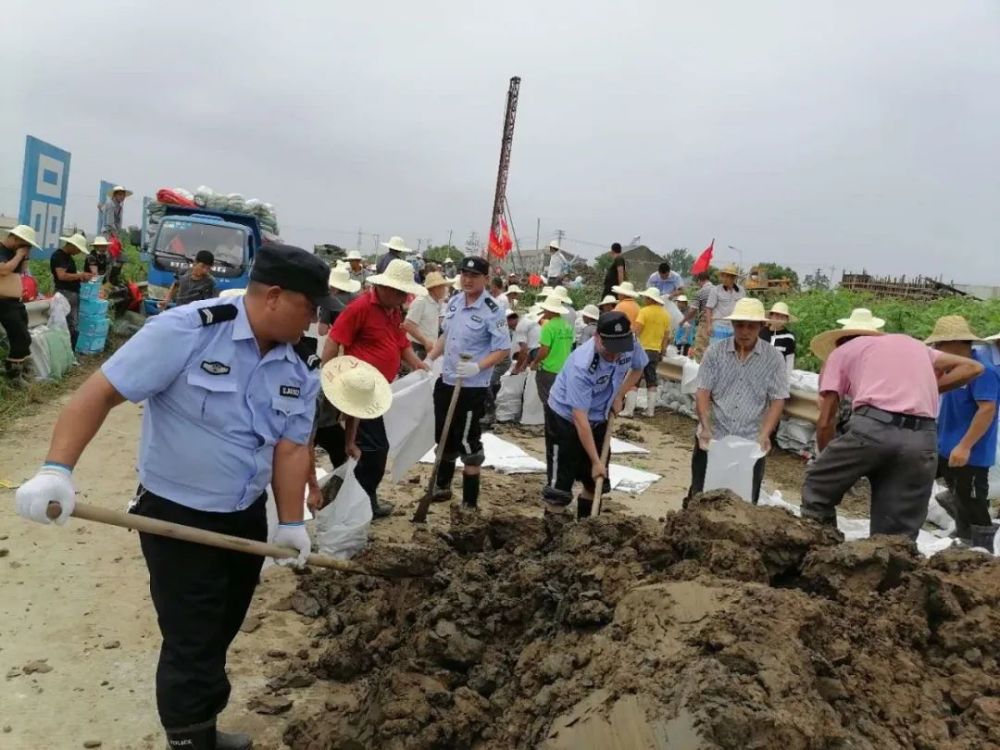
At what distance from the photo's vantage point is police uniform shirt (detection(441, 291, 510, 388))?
589 centimetres

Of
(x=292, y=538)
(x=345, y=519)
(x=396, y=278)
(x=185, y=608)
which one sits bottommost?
(x=345, y=519)

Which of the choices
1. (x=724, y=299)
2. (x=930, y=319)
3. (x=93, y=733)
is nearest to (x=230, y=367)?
(x=93, y=733)

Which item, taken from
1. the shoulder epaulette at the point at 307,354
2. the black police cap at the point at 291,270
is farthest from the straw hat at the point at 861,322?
the black police cap at the point at 291,270

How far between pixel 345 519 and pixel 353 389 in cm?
81

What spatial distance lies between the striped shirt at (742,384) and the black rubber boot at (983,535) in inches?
72.9

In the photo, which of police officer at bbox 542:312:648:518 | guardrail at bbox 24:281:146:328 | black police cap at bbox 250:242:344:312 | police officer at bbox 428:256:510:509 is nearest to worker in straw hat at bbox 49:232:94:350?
guardrail at bbox 24:281:146:328

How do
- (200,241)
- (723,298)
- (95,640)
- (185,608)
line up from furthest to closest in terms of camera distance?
(200,241), (723,298), (95,640), (185,608)

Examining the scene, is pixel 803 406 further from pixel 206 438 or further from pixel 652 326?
pixel 206 438

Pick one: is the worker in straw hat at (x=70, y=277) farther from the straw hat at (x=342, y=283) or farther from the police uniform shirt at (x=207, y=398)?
the police uniform shirt at (x=207, y=398)

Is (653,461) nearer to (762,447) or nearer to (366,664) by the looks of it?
(762,447)


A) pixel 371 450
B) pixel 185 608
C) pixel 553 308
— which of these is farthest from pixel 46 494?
pixel 553 308

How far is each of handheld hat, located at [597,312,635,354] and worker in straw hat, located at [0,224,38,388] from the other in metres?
6.72

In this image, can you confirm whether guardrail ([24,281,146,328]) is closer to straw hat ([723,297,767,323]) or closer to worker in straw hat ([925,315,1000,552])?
straw hat ([723,297,767,323])

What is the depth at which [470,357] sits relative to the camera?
5.88 m
